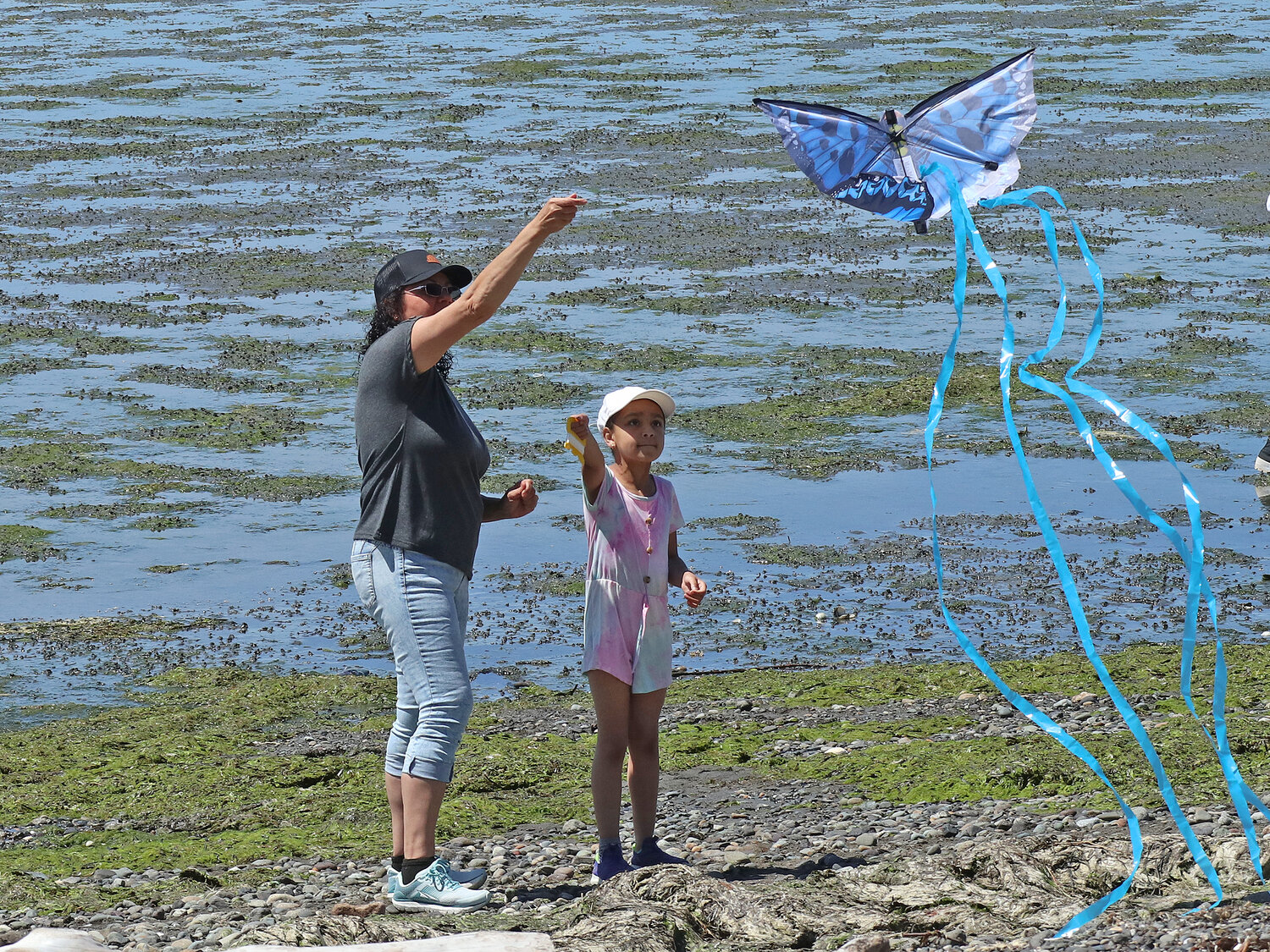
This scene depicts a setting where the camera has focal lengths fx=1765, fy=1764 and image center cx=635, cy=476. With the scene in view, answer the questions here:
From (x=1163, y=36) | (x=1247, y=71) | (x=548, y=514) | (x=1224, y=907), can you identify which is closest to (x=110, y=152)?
(x=548, y=514)

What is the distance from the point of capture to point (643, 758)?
544 centimetres

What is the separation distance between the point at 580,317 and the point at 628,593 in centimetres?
1153

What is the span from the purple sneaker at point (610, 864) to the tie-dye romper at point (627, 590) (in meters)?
0.56

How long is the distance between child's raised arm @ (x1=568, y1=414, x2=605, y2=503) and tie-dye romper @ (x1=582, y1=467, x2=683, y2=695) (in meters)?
0.04

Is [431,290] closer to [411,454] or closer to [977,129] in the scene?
[411,454]

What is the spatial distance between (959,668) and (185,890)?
163 inches

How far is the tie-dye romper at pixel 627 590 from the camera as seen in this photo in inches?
210

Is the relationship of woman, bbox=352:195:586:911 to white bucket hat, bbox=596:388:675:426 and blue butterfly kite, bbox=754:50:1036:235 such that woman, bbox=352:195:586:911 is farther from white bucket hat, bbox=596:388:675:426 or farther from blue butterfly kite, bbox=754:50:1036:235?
blue butterfly kite, bbox=754:50:1036:235

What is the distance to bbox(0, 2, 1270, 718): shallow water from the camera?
33.4ft

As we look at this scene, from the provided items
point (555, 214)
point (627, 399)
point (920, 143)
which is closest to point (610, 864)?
point (627, 399)

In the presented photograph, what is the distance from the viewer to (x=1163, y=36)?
3684 cm

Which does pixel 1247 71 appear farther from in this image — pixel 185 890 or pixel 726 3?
pixel 185 890

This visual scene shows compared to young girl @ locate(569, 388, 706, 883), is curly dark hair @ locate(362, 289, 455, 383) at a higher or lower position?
higher

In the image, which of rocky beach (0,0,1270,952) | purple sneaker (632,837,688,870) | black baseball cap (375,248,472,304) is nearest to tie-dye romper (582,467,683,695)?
purple sneaker (632,837,688,870)
